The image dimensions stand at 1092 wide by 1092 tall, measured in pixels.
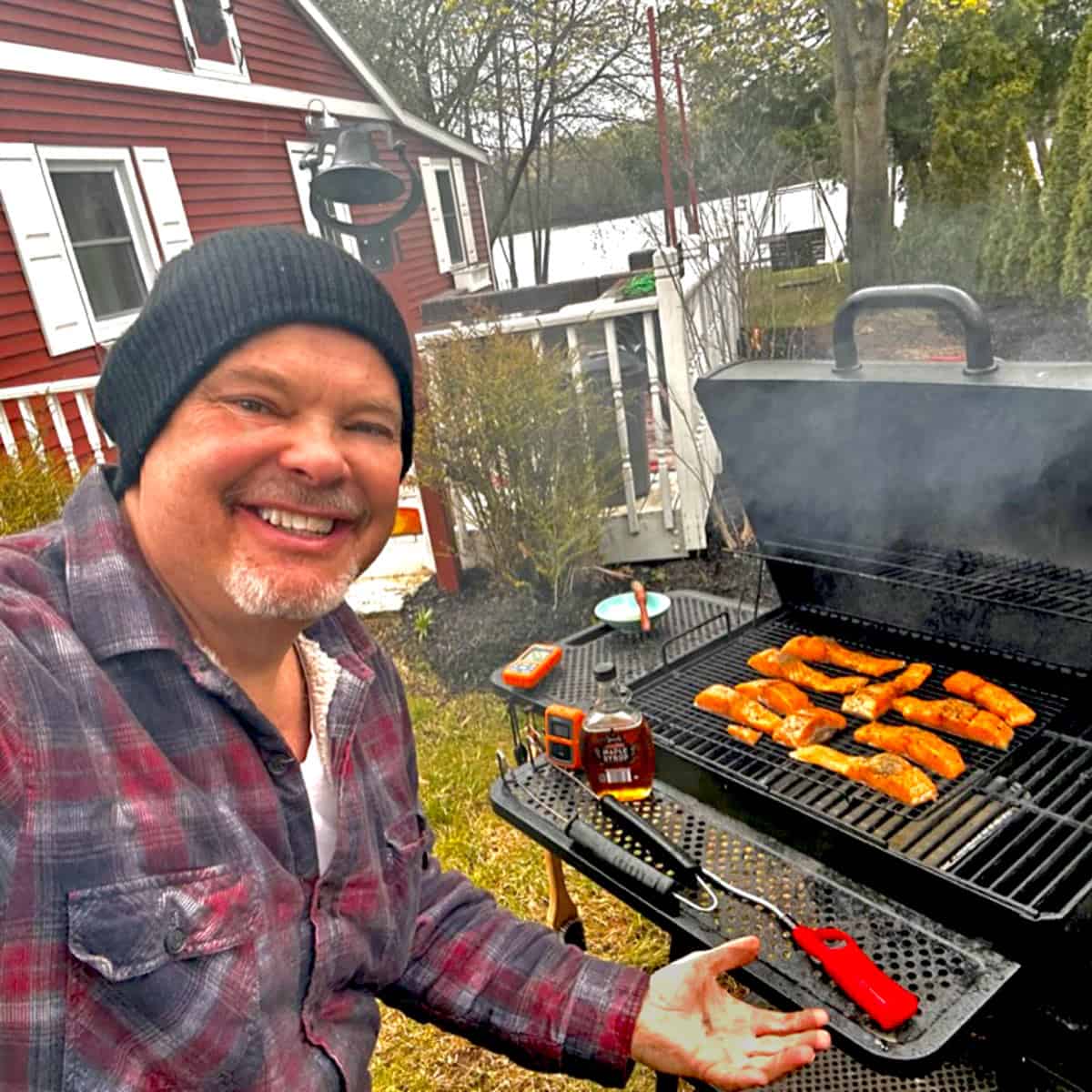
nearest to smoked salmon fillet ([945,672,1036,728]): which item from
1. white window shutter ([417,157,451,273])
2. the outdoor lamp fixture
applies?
the outdoor lamp fixture

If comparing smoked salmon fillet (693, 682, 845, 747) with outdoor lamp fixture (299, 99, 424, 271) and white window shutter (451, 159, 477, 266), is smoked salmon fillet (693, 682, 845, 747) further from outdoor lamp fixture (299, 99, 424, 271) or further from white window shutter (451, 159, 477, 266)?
white window shutter (451, 159, 477, 266)

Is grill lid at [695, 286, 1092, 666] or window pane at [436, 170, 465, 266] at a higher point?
window pane at [436, 170, 465, 266]

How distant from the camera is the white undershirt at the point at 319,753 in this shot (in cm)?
134

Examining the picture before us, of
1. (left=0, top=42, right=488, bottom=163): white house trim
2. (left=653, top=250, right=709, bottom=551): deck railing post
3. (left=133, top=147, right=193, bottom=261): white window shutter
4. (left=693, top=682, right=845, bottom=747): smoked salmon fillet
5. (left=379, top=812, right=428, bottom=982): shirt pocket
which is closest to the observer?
(left=379, top=812, right=428, bottom=982): shirt pocket

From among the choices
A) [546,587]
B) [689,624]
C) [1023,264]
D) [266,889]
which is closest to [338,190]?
[546,587]

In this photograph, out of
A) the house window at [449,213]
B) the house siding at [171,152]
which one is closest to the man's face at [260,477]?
the house siding at [171,152]

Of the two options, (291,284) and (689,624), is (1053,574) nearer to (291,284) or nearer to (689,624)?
(689,624)

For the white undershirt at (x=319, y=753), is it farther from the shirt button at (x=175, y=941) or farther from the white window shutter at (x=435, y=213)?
the white window shutter at (x=435, y=213)

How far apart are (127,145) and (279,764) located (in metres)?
8.31

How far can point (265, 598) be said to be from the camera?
3.91 feet

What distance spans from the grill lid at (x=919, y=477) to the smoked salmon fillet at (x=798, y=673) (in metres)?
0.26

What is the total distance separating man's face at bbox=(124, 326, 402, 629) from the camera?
1.17 meters

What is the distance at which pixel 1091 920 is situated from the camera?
1.47m

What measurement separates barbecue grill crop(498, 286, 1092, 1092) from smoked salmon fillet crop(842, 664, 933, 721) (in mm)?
46
